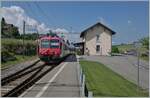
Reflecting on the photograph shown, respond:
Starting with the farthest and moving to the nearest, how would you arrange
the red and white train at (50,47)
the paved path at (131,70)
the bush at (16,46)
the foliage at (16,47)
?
the bush at (16,46), the foliage at (16,47), the red and white train at (50,47), the paved path at (131,70)

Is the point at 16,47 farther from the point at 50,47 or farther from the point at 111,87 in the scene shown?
the point at 111,87

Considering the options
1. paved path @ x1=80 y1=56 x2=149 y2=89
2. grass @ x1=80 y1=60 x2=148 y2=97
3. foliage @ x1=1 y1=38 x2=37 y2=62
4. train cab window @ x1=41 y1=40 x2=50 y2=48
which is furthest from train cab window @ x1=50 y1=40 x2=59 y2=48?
grass @ x1=80 y1=60 x2=148 y2=97

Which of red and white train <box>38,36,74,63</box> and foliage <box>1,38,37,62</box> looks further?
foliage <box>1,38,37,62</box>

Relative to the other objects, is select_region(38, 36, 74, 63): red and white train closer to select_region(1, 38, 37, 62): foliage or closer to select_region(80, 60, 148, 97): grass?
select_region(1, 38, 37, 62): foliage

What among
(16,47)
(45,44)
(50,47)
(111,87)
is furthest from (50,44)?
(111,87)

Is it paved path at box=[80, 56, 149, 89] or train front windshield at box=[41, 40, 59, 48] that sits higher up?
train front windshield at box=[41, 40, 59, 48]

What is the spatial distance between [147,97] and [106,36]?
194 ft

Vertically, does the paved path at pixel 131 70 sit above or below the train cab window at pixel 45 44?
below

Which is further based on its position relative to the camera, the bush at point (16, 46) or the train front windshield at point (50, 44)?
the bush at point (16, 46)

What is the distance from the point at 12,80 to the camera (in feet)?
81.7

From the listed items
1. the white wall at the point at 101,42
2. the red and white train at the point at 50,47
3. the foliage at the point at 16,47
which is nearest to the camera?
the red and white train at the point at 50,47

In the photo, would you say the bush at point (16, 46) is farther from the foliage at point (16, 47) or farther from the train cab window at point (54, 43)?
the train cab window at point (54, 43)

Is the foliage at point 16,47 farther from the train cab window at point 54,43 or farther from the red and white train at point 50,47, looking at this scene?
the train cab window at point 54,43

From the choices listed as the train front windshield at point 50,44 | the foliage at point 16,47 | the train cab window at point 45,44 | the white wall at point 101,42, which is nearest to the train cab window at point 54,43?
the train front windshield at point 50,44
